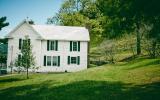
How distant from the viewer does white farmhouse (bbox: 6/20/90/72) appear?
52969 mm

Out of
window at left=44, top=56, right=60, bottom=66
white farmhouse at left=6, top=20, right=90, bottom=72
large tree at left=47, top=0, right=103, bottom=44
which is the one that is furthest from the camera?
large tree at left=47, top=0, right=103, bottom=44

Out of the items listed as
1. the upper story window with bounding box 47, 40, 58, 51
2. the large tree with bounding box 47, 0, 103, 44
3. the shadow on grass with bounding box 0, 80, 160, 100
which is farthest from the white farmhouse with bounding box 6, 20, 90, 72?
the shadow on grass with bounding box 0, 80, 160, 100

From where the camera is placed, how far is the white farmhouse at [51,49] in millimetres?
52969

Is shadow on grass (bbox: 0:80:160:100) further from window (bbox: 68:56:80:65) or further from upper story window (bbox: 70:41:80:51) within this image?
upper story window (bbox: 70:41:80:51)

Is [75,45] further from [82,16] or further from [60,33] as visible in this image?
[82,16]

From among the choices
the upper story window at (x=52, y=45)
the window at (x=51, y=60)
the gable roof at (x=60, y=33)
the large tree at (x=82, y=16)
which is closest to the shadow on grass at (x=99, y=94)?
the window at (x=51, y=60)

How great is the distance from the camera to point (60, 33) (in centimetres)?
5578

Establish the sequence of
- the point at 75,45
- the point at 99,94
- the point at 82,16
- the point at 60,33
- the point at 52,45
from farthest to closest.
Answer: the point at 82,16 < the point at 60,33 < the point at 75,45 < the point at 52,45 < the point at 99,94

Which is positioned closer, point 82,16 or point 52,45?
point 52,45

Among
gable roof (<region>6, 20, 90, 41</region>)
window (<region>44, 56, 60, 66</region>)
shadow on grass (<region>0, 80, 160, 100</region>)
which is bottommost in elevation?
shadow on grass (<region>0, 80, 160, 100</region>)

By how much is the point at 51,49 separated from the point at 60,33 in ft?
13.1

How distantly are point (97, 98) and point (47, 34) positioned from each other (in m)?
36.0

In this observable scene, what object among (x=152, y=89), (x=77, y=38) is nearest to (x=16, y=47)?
(x=77, y=38)

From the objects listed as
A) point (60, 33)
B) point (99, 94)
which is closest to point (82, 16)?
point (60, 33)
